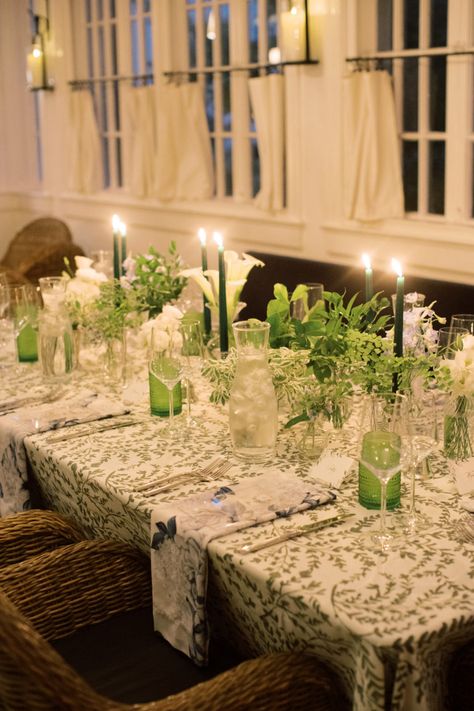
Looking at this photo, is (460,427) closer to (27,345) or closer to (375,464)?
(375,464)

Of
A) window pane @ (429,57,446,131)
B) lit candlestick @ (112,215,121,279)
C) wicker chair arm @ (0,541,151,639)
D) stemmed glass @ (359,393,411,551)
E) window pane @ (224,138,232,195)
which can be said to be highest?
window pane @ (429,57,446,131)

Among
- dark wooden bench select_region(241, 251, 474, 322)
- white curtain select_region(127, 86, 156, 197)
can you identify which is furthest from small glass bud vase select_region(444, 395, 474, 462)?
white curtain select_region(127, 86, 156, 197)

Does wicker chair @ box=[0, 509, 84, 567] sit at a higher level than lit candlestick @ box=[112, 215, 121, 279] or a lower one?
lower

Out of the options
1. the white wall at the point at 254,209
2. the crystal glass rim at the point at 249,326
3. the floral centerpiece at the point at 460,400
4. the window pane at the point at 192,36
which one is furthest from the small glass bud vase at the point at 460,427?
the window pane at the point at 192,36

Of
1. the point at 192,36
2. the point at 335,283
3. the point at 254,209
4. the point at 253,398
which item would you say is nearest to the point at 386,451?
the point at 253,398

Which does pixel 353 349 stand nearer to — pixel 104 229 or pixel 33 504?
pixel 33 504

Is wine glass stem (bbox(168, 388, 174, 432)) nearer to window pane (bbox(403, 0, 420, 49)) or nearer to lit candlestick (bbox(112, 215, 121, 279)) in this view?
lit candlestick (bbox(112, 215, 121, 279))

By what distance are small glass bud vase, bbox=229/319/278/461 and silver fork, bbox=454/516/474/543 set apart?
52 centimetres

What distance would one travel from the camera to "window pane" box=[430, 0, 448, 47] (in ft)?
14.6

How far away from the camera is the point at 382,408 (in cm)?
205

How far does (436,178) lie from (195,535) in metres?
3.31

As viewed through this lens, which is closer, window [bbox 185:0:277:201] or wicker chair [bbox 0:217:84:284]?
window [bbox 185:0:277:201]

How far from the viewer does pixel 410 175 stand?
16.5 ft

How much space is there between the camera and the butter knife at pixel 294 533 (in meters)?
1.86
